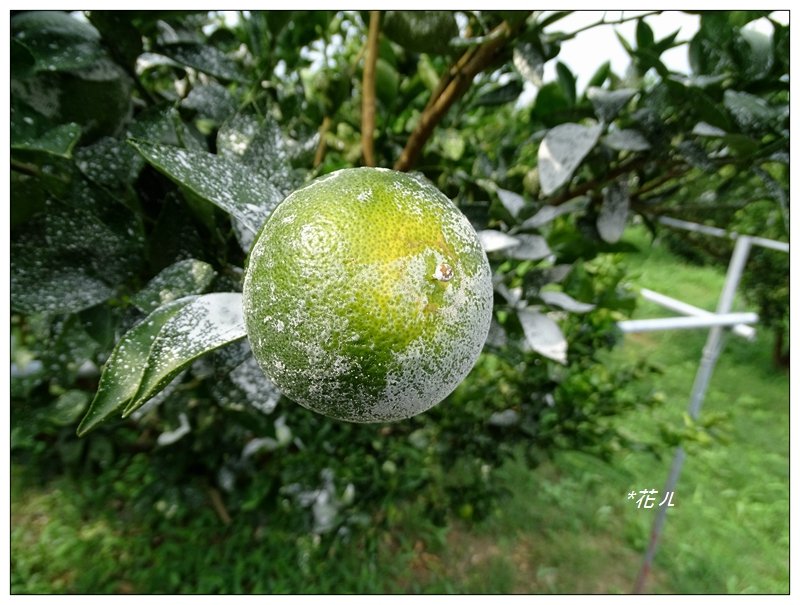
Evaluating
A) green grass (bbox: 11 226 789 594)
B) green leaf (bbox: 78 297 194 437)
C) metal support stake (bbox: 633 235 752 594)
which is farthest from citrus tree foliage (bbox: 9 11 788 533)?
metal support stake (bbox: 633 235 752 594)

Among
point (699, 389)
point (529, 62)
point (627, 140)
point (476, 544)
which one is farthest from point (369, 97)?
point (476, 544)

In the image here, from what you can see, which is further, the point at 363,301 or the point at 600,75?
the point at 600,75

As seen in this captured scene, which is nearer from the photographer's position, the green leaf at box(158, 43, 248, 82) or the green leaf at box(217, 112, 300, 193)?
the green leaf at box(217, 112, 300, 193)

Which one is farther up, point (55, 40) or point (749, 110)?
point (55, 40)

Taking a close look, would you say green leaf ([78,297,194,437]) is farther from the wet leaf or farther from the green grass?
the green grass

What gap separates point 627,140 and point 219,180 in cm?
57

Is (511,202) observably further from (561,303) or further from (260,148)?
(260,148)

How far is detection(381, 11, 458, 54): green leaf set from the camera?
2.19 ft

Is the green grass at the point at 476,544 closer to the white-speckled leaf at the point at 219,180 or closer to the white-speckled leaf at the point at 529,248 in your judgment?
the white-speckled leaf at the point at 529,248

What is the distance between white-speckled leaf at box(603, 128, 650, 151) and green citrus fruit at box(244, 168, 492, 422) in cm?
45

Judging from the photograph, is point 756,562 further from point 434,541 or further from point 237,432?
point 237,432

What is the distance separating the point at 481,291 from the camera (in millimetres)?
419

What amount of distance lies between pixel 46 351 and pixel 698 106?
986 mm

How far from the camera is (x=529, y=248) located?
0.76 m
